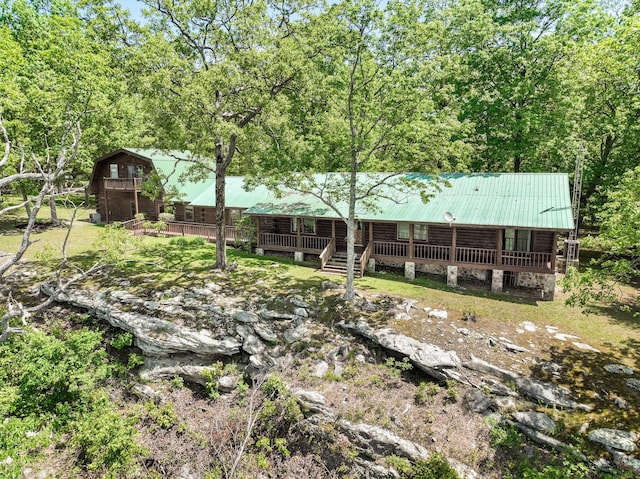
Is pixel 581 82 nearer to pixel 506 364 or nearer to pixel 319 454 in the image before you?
pixel 506 364

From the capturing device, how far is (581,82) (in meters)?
24.6

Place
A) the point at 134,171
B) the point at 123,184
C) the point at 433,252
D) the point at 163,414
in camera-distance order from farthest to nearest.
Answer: the point at 134,171 → the point at 123,184 → the point at 433,252 → the point at 163,414

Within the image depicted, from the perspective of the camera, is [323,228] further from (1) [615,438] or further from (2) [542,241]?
(1) [615,438]

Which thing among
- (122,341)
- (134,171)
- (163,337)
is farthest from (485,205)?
(134,171)

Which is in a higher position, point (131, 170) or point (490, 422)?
point (131, 170)

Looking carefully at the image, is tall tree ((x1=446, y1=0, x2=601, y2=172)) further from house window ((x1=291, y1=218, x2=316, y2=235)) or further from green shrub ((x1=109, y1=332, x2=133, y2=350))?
green shrub ((x1=109, y1=332, x2=133, y2=350))

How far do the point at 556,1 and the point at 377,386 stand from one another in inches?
1085

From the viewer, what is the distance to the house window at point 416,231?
68.8ft

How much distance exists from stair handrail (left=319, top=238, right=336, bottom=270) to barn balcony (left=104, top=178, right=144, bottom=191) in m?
18.1

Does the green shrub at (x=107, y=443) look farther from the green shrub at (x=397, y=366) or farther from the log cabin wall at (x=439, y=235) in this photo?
the log cabin wall at (x=439, y=235)

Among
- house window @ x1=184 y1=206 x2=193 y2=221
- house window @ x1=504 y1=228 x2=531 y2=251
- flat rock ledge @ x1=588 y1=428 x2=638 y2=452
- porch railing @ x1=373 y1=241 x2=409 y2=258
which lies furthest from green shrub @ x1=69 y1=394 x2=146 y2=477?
house window @ x1=184 y1=206 x2=193 y2=221

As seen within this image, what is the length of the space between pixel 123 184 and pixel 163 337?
21585mm

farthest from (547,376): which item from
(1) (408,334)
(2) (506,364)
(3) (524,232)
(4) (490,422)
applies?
(3) (524,232)

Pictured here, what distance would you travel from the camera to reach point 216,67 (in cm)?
1714
